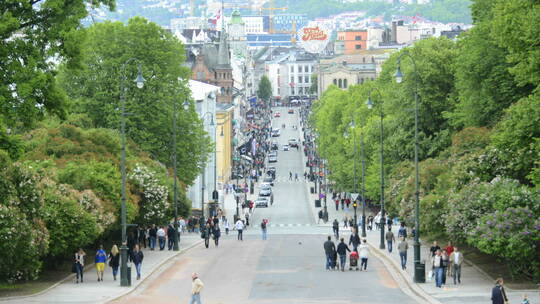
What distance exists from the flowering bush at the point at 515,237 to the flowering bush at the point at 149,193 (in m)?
23.6

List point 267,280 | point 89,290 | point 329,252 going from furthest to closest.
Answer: point 329,252 < point 267,280 < point 89,290

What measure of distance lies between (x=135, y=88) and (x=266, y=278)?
32.7m

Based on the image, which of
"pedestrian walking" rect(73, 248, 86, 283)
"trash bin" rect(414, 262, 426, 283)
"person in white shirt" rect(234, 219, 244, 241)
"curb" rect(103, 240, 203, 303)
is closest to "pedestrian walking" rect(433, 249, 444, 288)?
"trash bin" rect(414, 262, 426, 283)

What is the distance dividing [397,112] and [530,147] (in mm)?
39733

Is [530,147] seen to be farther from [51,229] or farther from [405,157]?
[405,157]

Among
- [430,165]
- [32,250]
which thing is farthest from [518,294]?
[430,165]

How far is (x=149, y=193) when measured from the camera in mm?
Answer: 64625

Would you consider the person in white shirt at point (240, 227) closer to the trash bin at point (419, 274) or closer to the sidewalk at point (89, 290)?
the sidewalk at point (89, 290)

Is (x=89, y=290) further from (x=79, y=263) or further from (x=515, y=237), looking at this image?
(x=515, y=237)

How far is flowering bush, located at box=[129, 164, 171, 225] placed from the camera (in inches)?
2530

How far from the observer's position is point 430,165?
2603 inches

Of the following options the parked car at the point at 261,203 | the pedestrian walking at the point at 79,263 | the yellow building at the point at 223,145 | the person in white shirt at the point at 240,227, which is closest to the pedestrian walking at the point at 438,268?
the pedestrian walking at the point at 79,263

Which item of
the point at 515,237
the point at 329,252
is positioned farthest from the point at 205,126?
the point at 515,237

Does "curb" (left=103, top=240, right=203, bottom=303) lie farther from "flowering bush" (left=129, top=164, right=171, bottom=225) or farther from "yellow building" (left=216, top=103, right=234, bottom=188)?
"yellow building" (left=216, top=103, right=234, bottom=188)
